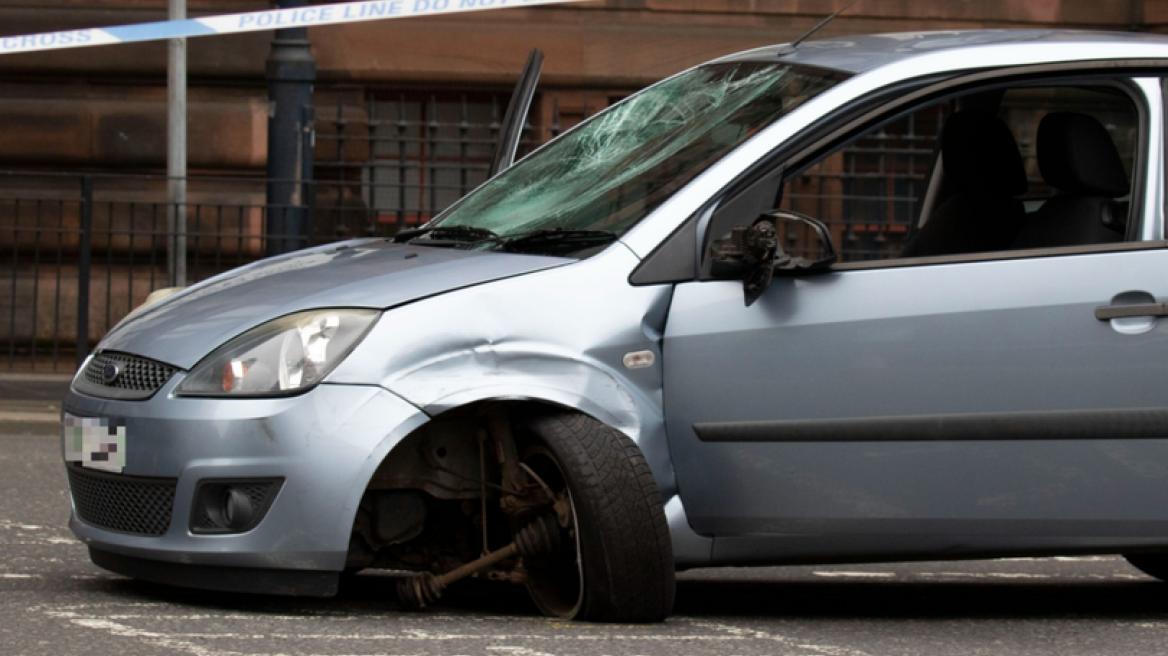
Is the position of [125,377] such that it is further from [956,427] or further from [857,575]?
[857,575]

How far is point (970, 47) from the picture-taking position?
15.5 ft

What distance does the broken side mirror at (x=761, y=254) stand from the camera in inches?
170

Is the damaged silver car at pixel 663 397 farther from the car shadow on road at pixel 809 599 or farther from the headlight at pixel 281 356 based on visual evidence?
the car shadow on road at pixel 809 599

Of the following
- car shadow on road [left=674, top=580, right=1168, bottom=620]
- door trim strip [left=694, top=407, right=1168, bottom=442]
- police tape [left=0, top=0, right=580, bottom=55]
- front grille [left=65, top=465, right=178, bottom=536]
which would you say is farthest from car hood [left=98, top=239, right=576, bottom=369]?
police tape [left=0, top=0, right=580, bottom=55]

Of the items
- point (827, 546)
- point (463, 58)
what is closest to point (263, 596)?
point (827, 546)

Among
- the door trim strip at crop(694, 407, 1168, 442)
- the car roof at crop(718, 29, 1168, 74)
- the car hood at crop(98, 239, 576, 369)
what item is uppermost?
the car roof at crop(718, 29, 1168, 74)

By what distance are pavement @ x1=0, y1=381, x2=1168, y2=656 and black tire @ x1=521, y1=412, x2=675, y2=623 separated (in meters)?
0.09

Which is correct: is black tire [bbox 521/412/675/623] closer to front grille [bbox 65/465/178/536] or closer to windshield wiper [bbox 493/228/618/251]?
windshield wiper [bbox 493/228/618/251]

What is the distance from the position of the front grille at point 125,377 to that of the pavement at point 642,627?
0.55 m

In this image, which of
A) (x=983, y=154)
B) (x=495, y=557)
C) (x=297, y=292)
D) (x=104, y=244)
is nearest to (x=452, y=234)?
(x=297, y=292)

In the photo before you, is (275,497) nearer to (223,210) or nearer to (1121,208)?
(1121,208)

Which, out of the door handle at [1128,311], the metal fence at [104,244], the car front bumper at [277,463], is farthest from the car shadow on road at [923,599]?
the metal fence at [104,244]

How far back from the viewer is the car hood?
429 centimetres

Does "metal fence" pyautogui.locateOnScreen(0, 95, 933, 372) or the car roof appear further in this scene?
"metal fence" pyautogui.locateOnScreen(0, 95, 933, 372)
